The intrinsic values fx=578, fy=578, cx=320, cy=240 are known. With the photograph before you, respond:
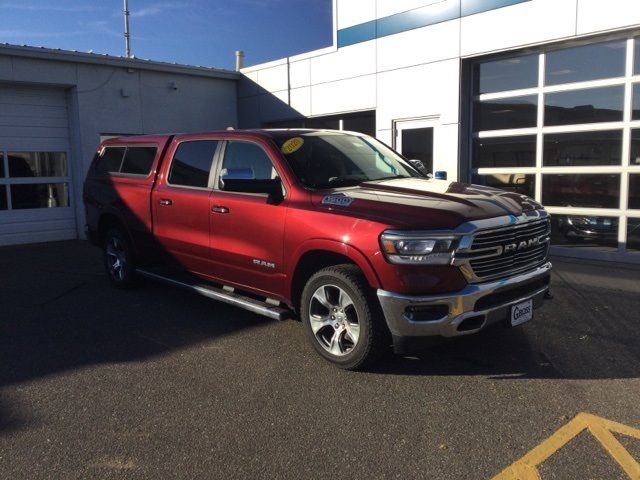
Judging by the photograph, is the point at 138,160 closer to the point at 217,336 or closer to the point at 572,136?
the point at 217,336

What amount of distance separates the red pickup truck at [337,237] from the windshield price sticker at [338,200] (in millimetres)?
12

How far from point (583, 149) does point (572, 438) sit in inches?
241

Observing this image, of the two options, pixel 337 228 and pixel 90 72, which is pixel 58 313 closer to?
pixel 337 228

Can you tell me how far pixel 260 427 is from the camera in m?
3.61

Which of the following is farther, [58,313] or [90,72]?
[90,72]

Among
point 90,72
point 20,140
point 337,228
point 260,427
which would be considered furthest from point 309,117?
point 260,427

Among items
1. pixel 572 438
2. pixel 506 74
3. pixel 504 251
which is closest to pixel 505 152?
pixel 506 74

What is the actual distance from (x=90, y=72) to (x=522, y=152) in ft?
28.7

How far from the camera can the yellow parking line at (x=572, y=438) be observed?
306cm

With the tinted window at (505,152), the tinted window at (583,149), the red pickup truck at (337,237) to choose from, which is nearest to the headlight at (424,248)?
the red pickup truck at (337,237)

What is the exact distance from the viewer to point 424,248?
3941mm

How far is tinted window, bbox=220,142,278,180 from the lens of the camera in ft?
16.5

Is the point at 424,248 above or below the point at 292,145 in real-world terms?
below

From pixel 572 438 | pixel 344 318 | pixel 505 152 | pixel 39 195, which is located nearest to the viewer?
pixel 572 438
